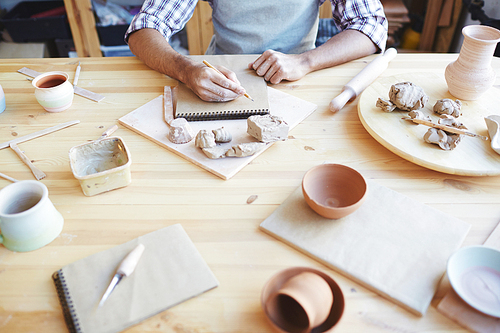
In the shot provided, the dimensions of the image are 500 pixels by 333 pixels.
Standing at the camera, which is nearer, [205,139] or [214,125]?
[205,139]

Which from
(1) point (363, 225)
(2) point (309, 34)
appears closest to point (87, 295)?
(1) point (363, 225)

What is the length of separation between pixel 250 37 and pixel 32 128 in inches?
41.3

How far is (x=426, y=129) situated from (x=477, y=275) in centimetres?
51

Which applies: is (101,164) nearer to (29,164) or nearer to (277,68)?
(29,164)

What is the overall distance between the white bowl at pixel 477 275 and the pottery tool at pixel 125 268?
0.65 meters

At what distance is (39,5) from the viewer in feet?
10.1

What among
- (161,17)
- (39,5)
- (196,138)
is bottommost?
(39,5)

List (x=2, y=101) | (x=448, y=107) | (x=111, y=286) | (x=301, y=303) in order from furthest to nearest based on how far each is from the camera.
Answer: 1. (x=2, y=101)
2. (x=448, y=107)
3. (x=111, y=286)
4. (x=301, y=303)

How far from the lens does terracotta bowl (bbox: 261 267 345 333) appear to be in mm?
650

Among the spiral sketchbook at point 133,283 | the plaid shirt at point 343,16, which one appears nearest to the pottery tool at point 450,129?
the plaid shirt at point 343,16

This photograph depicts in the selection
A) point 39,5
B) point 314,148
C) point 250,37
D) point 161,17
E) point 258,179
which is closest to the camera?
point 258,179

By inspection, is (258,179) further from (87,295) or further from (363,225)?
(87,295)

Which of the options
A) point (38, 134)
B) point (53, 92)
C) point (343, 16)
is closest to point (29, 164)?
point (38, 134)

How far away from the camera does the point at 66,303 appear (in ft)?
2.29
